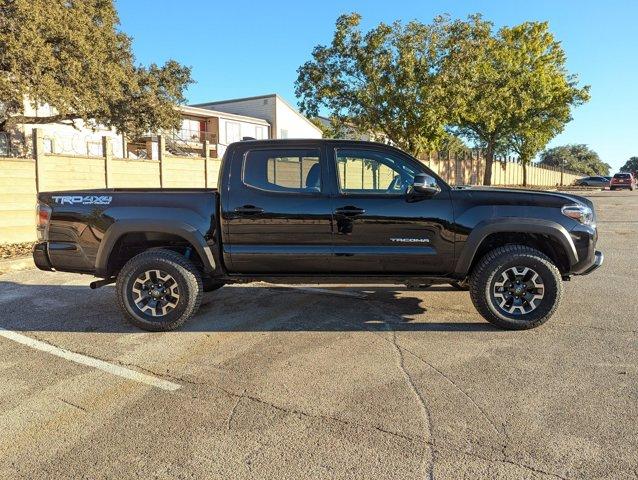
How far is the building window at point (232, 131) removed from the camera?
38416mm

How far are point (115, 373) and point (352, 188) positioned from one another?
276 cm

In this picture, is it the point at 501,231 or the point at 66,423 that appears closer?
the point at 66,423

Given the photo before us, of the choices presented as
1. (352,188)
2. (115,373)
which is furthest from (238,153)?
(115,373)

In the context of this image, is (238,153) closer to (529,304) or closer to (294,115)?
(529,304)

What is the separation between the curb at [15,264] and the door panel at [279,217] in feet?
17.9

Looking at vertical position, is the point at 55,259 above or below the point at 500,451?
above

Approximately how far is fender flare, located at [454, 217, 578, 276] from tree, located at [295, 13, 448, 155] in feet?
56.5

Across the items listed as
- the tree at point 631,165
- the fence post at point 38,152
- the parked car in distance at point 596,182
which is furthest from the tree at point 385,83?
the tree at point 631,165

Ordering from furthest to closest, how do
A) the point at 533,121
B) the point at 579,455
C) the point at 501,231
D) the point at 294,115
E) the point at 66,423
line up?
1. the point at 294,115
2. the point at 533,121
3. the point at 501,231
4. the point at 66,423
5. the point at 579,455

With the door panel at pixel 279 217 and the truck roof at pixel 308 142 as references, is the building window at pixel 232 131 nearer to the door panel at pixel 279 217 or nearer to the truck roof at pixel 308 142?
the truck roof at pixel 308 142

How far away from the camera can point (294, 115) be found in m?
43.4

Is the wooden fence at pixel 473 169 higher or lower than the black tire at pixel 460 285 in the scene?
higher

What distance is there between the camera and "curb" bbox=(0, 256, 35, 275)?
8.34 meters

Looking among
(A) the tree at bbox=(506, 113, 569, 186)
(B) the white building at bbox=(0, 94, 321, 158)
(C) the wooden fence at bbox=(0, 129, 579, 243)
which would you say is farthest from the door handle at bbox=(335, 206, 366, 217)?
(A) the tree at bbox=(506, 113, 569, 186)
